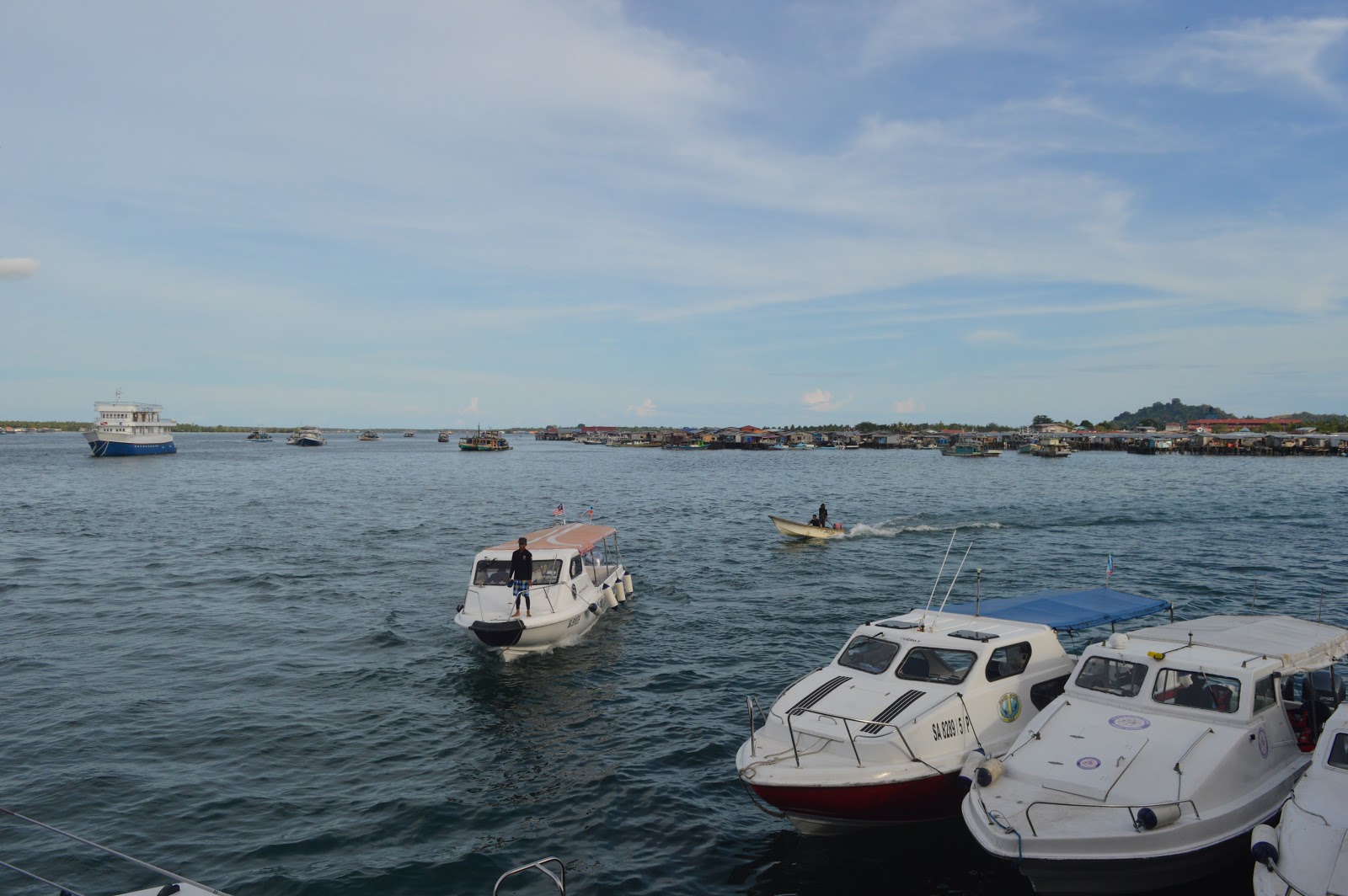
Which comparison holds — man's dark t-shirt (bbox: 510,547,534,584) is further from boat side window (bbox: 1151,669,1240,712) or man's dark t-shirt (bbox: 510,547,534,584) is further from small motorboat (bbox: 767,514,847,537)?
small motorboat (bbox: 767,514,847,537)

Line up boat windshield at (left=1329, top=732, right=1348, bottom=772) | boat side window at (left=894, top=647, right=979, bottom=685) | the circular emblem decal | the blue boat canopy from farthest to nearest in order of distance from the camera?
1. the blue boat canopy
2. boat side window at (left=894, top=647, right=979, bottom=685)
3. the circular emblem decal
4. boat windshield at (left=1329, top=732, right=1348, bottom=772)

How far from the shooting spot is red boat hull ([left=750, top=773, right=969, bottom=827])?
38.1ft

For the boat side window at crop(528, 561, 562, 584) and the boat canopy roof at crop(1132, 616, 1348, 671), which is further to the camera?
the boat side window at crop(528, 561, 562, 584)

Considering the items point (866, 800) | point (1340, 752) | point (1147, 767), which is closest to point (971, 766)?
point (866, 800)

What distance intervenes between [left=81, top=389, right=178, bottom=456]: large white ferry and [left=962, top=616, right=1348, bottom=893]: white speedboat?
468 ft

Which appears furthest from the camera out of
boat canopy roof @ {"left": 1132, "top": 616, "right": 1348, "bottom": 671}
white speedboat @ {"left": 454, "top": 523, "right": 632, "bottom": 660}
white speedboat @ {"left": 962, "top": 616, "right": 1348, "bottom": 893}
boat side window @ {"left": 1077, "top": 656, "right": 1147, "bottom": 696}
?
white speedboat @ {"left": 454, "top": 523, "right": 632, "bottom": 660}

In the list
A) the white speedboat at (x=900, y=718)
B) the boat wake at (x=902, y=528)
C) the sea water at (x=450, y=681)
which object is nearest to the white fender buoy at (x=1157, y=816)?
the sea water at (x=450, y=681)

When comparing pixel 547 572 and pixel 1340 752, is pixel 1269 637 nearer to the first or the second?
pixel 1340 752

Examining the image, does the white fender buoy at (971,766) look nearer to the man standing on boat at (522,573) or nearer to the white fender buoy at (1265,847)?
the white fender buoy at (1265,847)

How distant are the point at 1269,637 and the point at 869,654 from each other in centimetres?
715

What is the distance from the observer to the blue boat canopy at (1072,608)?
54.5ft

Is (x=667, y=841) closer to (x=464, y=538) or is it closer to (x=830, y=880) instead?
(x=830, y=880)

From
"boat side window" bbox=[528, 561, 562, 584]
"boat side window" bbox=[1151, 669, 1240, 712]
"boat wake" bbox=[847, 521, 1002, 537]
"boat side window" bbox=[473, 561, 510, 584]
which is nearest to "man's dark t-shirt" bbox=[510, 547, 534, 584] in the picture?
"boat side window" bbox=[473, 561, 510, 584]

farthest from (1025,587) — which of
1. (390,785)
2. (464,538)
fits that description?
(464,538)
